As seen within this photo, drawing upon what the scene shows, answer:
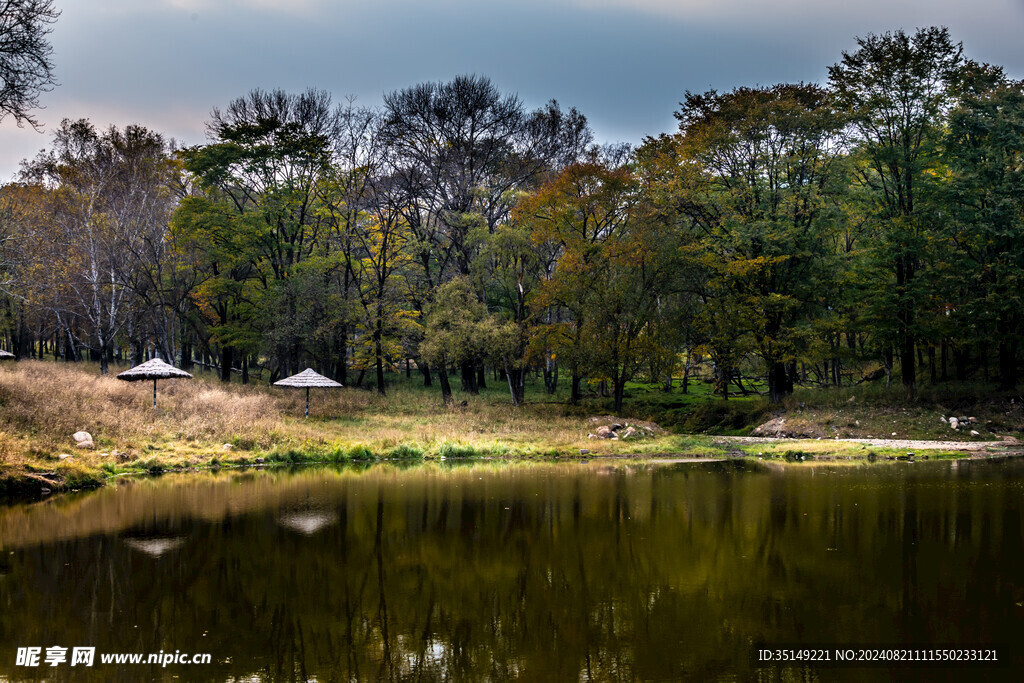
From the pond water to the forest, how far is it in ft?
54.6

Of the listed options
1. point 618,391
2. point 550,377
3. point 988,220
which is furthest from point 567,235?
point 988,220

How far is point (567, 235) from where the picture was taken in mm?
35312

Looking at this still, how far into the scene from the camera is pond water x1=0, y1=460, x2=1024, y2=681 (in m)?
6.95

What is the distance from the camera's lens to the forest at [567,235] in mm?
29906

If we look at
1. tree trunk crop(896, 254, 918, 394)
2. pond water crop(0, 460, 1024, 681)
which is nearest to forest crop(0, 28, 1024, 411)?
tree trunk crop(896, 254, 918, 394)

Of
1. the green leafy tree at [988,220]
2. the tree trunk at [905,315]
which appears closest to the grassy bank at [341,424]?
the tree trunk at [905,315]

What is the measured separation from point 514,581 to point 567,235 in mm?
27389

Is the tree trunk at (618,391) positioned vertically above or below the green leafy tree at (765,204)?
below

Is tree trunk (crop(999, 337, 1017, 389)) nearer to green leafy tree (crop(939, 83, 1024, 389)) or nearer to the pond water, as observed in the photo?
green leafy tree (crop(939, 83, 1024, 389))

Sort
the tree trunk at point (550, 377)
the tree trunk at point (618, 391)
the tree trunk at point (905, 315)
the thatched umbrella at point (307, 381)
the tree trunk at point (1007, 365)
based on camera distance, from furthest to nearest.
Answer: the tree trunk at point (550, 377), the tree trunk at point (618, 391), the thatched umbrella at point (307, 381), the tree trunk at point (905, 315), the tree trunk at point (1007, 365)

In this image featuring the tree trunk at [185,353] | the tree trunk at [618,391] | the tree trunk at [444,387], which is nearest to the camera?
the tree trunk at [618,391]

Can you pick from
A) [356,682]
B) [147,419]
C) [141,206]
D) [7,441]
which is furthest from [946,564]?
[141,206]

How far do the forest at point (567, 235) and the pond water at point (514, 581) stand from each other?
16655 millimetres

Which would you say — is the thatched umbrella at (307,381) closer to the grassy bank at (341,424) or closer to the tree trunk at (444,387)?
the grassy bank at (341,424)
